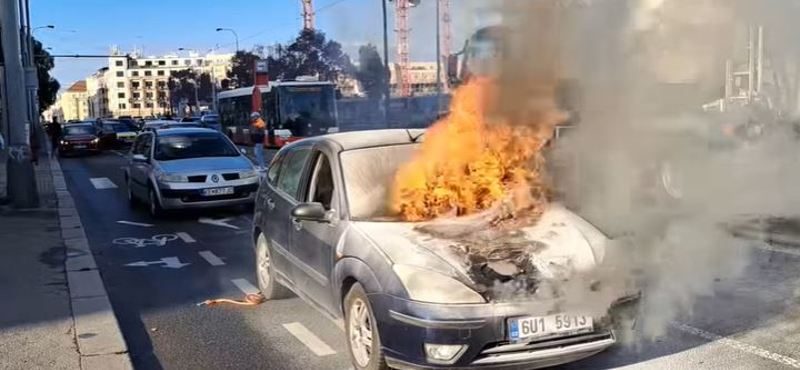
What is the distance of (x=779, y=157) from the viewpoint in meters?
8.65

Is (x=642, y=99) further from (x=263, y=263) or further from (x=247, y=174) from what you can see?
(x=247, y=174)

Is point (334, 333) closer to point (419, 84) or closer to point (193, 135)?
point (419, 84)

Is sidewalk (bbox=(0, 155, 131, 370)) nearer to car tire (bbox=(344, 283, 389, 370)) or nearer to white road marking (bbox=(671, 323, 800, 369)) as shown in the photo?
car tire (bbox=(344, 283, 389, 370))

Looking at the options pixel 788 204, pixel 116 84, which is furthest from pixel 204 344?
pixel 116 84

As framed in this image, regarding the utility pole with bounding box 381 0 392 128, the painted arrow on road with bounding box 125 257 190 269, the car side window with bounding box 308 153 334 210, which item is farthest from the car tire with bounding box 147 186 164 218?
the car side window with bounding box 308 153 334 210

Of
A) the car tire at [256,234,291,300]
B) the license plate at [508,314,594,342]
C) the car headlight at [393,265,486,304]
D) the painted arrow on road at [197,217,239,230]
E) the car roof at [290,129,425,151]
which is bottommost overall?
the painted arrow on road at [197,217,239,230]

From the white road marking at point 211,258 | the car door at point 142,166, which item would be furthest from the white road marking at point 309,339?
the car door at point 142,166

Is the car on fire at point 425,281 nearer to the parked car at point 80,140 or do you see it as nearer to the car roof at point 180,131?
the car roof at point 180,131

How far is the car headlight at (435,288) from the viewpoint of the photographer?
13.0 feet

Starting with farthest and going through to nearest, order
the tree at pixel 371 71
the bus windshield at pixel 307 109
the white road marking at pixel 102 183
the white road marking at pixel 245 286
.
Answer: the bus windshield at pixel 307 109, the white road marking at pixel 102 183, the tree at pixel 371 71, the white road marking at pixel 245 286

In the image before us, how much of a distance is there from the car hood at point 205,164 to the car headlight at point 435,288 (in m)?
8.39

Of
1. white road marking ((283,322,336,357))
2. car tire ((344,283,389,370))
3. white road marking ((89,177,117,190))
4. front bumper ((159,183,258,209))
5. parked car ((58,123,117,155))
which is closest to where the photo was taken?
car tire ((344,283,389,370))

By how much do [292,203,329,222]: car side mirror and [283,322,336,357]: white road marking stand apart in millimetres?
901

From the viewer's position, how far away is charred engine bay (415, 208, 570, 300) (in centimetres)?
404
